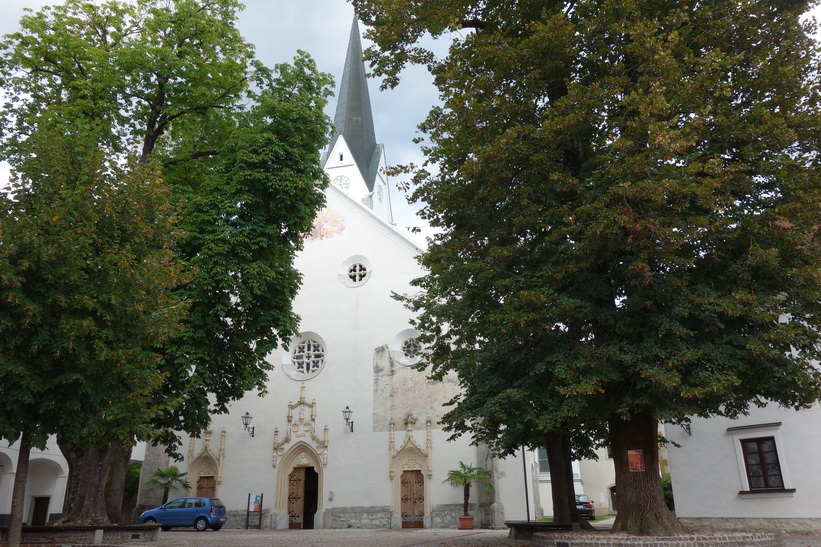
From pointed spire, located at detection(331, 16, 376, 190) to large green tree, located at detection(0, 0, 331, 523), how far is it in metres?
26.4

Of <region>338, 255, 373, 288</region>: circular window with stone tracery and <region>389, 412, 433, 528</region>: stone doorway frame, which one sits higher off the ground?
<region>338, 255, 373, 288</region>: circular window with stone tracery

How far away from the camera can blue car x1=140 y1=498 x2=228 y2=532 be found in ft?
71.7

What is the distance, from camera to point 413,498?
22.5m

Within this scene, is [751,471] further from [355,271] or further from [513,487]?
[355,271]

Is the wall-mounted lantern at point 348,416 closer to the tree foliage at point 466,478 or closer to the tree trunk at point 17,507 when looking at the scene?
the tree foliage at point 466,478

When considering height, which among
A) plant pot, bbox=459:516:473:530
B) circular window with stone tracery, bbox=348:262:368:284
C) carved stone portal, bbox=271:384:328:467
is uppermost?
circular window with stone tracery, bbox=348:262:368:284

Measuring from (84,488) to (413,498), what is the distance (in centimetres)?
1206

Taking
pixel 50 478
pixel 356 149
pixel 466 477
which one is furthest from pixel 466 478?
pixel 356 149

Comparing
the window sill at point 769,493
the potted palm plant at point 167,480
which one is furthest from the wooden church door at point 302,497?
the window sill at point 769,493

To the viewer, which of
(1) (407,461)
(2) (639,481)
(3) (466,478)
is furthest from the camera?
(1) (407,461)

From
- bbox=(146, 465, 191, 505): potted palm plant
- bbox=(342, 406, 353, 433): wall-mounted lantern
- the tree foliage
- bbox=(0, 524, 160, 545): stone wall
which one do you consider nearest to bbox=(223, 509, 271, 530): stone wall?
bbox=(146, 465, 191, 505): potted palm plant

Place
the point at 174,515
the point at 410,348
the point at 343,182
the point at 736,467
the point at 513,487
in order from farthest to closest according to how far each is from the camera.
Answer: the point at 343,182, the point at 410,348, the point at 174,515, the point at 513,487, the point at 736,467

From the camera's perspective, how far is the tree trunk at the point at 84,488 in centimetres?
1328

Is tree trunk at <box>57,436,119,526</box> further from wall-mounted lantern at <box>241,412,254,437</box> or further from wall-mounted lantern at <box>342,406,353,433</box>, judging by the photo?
wall-mounted lantern at <box>342,406,353,433</box>
